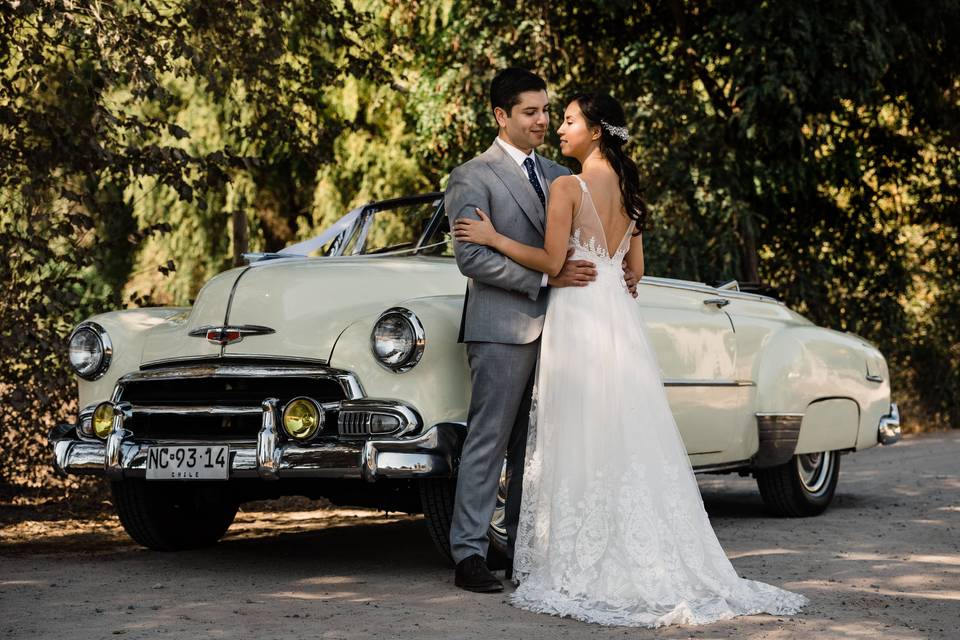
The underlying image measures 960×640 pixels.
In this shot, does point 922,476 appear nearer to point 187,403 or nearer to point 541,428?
point 541,428

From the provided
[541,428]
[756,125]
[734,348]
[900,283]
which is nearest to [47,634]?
[541,428]

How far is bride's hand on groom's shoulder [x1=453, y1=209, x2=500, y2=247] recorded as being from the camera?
4.74 meters

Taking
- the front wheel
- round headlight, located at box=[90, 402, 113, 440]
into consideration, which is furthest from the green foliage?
the front wheel

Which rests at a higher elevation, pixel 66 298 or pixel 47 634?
pixel 66 298

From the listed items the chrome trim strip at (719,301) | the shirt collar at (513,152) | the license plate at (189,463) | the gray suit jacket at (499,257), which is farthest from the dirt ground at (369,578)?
the shirt collar at (513,152)

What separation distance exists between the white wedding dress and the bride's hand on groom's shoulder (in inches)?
13.2

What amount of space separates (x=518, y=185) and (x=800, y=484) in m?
3.05

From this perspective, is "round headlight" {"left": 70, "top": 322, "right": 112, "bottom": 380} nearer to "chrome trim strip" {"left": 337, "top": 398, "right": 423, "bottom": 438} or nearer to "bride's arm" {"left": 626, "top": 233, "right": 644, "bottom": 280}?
"chrome trim strip" {"left": 337, "top": 398, "right": 423, "bottom": 438}

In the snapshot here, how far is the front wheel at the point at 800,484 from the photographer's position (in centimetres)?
702

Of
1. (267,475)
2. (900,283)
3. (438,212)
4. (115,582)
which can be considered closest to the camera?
(267,475)

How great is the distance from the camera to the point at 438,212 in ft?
19.9

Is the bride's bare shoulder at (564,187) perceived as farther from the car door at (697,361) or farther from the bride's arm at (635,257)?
the car door at (697,361)

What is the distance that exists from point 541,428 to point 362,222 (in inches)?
77.8

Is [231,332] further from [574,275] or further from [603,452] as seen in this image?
[603,452]
